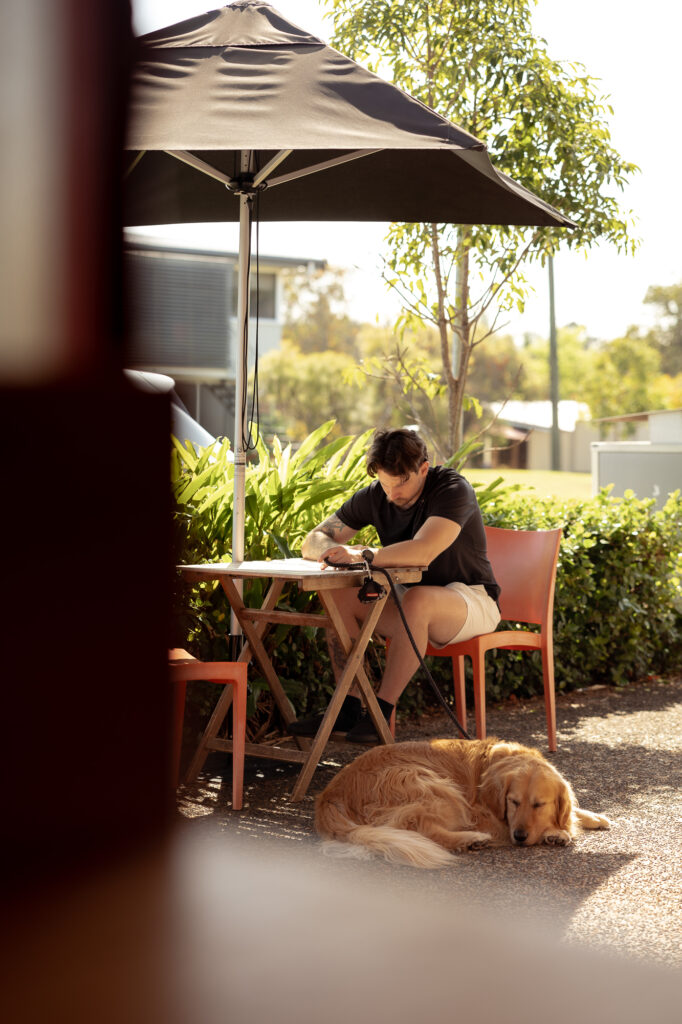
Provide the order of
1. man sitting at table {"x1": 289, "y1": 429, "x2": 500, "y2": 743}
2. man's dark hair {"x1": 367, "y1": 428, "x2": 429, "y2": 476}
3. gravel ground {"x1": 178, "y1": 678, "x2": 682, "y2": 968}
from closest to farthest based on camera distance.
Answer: gravel ground {"x1": 178, "y1": 678, "x2": 682, "y2": 968} < man sitting at table {"x1": 289, "y1": 429, "x2": 500, "y2": 743} < man's dark hair {"x1": 367, "y1": 428, "x2": 429, "y2": 476}

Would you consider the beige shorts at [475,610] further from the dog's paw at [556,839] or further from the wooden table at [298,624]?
the dog's paw at [556,839]

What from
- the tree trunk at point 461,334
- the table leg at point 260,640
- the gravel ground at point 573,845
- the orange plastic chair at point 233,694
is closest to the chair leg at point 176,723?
the orange plastic chair at point 233,694

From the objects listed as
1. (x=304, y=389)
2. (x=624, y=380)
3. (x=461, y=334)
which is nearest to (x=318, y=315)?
(x=304, y=389)

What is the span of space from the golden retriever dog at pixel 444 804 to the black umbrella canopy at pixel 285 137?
207 cm

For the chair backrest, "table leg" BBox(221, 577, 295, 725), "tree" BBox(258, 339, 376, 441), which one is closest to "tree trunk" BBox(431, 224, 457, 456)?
the chair backrest

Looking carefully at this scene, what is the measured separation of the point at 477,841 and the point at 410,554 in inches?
47.2

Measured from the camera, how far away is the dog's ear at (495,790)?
400 centimetres

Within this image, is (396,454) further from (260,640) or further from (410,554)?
(260,640)

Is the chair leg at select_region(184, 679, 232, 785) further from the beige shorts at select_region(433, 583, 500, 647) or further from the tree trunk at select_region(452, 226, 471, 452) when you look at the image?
the tree trunk at select_region(452, 226, 471, 452)

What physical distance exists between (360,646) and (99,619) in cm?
130

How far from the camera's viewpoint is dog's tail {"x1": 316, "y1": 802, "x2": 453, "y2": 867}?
3760 mm

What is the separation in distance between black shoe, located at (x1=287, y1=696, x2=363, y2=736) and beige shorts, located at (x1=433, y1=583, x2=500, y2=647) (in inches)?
17.9

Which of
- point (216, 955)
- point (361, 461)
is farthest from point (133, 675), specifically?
point (361, 461)

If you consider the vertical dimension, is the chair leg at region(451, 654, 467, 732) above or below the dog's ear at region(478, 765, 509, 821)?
above
